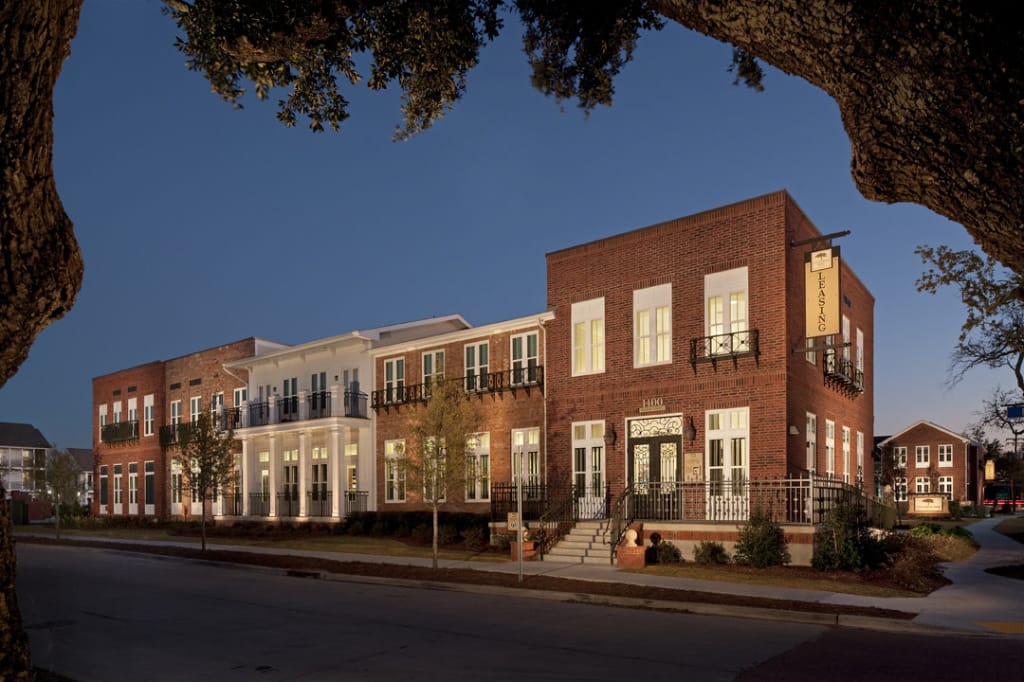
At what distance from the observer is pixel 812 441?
82.4ft

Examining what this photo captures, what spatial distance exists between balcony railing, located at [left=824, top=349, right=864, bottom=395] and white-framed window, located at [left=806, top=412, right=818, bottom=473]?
169cm

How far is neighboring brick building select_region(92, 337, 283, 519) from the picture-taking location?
1758 inches

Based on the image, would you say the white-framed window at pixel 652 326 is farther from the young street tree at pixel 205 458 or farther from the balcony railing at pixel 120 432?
the balcony railing at pixel 120 432

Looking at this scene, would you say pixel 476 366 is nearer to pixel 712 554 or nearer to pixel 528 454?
pixel 528 454

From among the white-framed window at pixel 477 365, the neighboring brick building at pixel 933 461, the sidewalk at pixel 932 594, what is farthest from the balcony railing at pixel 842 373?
the neighboring brick building at pixel 933 461

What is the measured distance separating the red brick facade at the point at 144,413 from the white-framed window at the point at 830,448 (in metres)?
27.6

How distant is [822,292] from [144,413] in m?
40.2

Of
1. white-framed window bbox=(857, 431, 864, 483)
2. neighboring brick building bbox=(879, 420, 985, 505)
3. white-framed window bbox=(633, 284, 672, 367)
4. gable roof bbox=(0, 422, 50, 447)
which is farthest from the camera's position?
gable roof bbox=(0, 422, 50, 447)

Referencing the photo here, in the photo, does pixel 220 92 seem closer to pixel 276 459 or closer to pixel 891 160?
pixel 891 160

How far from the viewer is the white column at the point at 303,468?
122 ft

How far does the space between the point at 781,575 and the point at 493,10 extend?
14.1 meters

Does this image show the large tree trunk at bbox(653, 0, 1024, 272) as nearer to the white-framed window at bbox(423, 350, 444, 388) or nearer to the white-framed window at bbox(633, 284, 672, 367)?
the white-framed window at bbox(633, 284, 672, 367)

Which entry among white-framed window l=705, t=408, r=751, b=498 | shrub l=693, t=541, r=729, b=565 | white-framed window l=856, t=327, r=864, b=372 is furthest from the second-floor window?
white-framed window l=856, t=327, r=864, b=372

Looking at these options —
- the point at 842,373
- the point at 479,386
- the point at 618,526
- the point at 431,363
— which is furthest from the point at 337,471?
the point at 842,373
